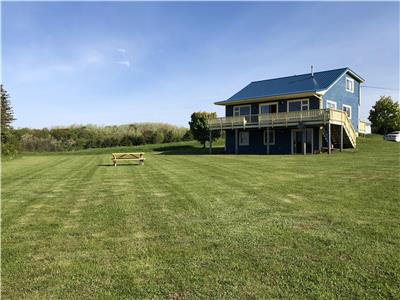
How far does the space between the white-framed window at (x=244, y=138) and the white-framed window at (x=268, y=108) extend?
2949 mm

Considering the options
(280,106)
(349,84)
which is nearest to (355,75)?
(349,84)

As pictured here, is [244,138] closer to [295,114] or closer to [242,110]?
[242,110]

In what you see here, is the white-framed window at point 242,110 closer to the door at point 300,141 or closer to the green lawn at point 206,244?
the door at point 300,141

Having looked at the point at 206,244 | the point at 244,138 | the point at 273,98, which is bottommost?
the point at 206,244

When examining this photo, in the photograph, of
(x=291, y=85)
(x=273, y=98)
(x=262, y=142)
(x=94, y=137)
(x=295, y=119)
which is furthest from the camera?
(x=94, y=137)

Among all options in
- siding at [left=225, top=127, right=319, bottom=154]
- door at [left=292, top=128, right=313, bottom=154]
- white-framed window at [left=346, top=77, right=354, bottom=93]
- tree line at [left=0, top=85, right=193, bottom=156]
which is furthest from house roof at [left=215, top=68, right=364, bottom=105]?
tree line at [left=0, top=85, right=193, bottom=156]

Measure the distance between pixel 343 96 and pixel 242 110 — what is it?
9.02 m

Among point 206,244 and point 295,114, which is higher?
point 295,114

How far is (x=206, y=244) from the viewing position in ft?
16.4

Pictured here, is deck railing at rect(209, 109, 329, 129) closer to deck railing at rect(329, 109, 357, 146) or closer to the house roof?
deck railing at rect(329, 109, 357, 146)

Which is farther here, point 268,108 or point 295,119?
point 268,108

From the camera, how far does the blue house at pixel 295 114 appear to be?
2608 cm

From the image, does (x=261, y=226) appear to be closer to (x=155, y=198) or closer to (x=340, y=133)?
(x=155, y=198)

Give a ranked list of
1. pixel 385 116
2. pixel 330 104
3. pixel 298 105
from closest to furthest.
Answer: pixel 298 105 → pixel 330 104 → pixel 385 116
